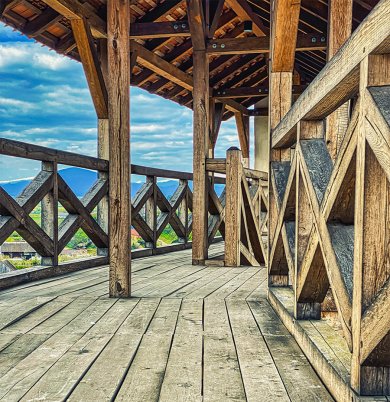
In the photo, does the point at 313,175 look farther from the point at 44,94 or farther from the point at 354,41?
the point at 44,94

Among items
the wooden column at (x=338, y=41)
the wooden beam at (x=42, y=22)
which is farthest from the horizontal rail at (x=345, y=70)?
the wooden beam at (x=42, y=22)

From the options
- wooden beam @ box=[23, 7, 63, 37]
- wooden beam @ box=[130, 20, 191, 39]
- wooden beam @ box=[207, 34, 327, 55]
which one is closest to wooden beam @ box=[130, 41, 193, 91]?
wooden beam @ box=[130, 20, 191, 39]

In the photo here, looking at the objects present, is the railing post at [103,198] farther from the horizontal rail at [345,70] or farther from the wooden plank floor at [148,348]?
the horizontal rail at [345,70]

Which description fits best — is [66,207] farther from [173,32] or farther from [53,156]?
[173,32]

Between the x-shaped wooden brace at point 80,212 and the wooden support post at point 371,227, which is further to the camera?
the x-shaped wooden brace at point 80,212

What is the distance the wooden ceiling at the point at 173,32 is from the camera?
17.8 ft

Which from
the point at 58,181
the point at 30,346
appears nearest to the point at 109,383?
the point at 30,346

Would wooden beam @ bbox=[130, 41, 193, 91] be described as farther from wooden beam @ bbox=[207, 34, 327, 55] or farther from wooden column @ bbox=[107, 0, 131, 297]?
wooden column @ bbox=[107, 0, 131, 297]

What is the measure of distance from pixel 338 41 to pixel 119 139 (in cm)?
132

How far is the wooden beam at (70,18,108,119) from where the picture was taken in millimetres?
5098

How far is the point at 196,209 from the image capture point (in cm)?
503

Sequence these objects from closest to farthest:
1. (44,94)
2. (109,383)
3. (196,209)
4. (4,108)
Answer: (109,383)
(196,209)
(44,94)
(4,108)

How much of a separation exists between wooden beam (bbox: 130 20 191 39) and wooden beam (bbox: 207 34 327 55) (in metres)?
0.37

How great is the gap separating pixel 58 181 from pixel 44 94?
80.7 metres
